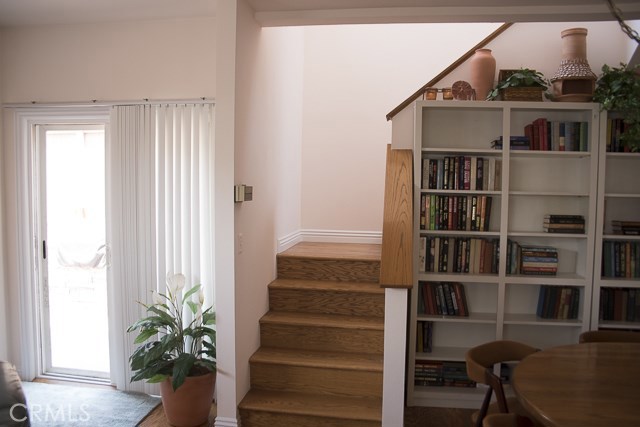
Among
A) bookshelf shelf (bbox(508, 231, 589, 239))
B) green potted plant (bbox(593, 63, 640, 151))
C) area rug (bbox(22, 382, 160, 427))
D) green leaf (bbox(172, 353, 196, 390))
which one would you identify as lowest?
area rug (bbox(22, 382, 160, 427))

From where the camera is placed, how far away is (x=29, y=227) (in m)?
3.56

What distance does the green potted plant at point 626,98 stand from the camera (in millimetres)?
2934

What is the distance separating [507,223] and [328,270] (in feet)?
4.58

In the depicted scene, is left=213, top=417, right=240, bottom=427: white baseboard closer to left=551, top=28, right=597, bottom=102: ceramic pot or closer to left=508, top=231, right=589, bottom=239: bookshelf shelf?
left=508, top=231, right=589, bottom=239: bookshelf shelf

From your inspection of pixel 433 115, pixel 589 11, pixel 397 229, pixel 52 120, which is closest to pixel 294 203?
pixel 433 115

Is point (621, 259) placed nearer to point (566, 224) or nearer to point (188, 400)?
point (566, 224)

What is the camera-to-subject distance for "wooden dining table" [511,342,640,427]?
4.97 ft

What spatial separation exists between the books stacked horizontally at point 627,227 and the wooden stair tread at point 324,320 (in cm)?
188

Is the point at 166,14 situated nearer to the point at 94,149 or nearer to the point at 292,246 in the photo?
the point at 94,149

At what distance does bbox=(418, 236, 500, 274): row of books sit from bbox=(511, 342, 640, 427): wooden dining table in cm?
113

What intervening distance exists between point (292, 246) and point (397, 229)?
1.66 meters

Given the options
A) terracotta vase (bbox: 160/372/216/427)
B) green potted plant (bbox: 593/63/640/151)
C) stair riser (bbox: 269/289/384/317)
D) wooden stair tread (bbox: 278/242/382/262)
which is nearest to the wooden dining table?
stair riser (bbox: 269/289/384/317)

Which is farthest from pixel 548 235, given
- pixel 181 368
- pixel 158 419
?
pixel 158 419

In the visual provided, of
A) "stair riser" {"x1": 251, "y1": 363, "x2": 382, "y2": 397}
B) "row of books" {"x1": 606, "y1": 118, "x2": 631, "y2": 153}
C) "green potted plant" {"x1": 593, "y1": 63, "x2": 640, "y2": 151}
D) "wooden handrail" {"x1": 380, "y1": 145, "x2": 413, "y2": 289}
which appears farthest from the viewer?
"row of books" {"x1": 606, "y1": 118, "x2": 631, "y2": 153}
